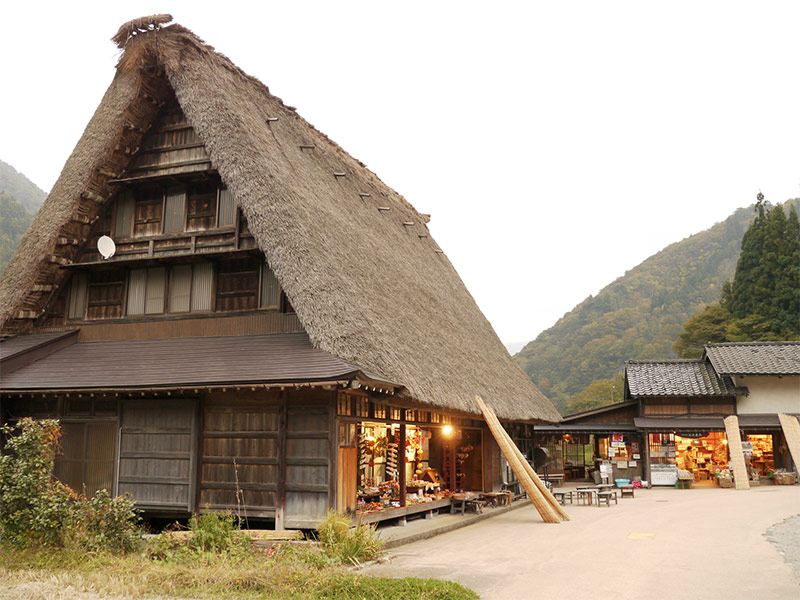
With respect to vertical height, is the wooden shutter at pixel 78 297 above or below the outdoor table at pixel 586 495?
above

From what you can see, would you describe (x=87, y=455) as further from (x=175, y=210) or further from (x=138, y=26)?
(x=138, y=26)

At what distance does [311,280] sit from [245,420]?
9.29ft

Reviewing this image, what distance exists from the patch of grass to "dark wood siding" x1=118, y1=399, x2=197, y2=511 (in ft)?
9.18

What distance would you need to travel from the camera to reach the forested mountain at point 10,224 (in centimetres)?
5225

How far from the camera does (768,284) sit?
42.4 m

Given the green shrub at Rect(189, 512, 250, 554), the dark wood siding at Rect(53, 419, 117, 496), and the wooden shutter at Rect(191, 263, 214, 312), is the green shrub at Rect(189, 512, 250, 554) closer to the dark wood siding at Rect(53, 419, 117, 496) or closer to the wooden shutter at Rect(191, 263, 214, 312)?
the dark wood siding at Rect(53, 419, 117, 496)

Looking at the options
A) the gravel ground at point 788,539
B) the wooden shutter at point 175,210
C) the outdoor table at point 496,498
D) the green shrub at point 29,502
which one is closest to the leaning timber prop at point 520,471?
the outdoor table at point 496,498

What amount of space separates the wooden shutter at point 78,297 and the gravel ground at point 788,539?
1422cm

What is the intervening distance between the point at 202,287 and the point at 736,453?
2278cm

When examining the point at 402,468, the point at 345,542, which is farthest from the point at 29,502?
the point at 402,468

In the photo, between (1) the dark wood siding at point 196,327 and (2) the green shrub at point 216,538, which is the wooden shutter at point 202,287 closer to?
(1) the dark wood siding at point 196,327

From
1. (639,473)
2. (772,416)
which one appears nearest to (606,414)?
(639,473)

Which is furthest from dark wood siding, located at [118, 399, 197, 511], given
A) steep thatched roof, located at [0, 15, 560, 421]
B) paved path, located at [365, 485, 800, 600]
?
paved path, located at [365, 485, 800, 600]

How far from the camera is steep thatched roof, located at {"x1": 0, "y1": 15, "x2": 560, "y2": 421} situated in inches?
485
